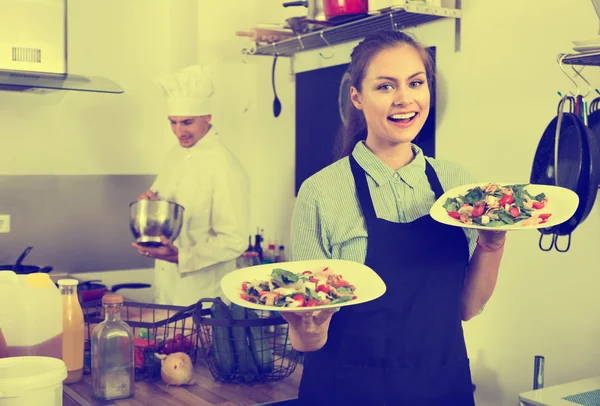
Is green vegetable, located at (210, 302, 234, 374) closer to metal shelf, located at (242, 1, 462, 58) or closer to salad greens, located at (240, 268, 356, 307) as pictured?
salad greens, located at (240, 268, 356, 307)

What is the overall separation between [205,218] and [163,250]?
9.8 inches

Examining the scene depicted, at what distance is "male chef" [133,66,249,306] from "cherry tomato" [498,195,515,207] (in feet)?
5.58

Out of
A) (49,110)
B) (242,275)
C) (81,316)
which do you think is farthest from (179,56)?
(242,275)

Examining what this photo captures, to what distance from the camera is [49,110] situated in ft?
11.1

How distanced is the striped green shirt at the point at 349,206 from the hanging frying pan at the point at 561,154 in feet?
1.34

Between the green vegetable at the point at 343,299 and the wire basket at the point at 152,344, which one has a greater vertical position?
the green vegetable at the point at 343,299

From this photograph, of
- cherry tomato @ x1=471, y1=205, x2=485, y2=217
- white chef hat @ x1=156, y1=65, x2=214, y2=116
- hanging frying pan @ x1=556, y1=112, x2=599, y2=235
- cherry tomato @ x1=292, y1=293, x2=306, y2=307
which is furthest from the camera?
white chef hat @ x1=156, y1=65, x2=214, y2=116

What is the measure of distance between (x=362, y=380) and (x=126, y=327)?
0.53m

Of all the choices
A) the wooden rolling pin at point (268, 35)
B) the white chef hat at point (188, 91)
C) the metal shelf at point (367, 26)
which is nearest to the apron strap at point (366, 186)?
the metal shelf at point (367, 26)

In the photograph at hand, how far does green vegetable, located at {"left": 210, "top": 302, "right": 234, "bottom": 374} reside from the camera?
5.47ft

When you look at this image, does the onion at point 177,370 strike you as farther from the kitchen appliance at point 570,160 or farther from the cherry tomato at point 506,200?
the kitchen appliance at point 570,160

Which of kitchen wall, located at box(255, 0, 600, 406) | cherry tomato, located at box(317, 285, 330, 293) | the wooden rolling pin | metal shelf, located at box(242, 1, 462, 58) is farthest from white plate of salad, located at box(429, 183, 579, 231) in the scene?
the wooden rolling pin

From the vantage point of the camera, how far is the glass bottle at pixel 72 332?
5.59ft

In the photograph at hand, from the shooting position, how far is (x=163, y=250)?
117 inches
